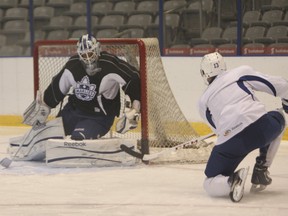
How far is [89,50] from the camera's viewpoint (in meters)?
6.71

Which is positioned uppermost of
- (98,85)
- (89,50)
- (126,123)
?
(89,50)

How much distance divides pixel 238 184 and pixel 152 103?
205 centimetres

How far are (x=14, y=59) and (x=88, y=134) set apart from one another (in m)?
3.64

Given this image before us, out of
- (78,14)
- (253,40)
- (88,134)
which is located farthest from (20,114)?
(88,134)

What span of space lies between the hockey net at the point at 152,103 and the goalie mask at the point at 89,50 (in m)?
0.37

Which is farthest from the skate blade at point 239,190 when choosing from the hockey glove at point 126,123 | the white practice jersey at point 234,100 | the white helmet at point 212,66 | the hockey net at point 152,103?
the hockey net at point 152,103

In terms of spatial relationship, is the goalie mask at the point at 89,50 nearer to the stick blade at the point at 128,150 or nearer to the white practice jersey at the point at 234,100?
the stick blade at the point at 128,150

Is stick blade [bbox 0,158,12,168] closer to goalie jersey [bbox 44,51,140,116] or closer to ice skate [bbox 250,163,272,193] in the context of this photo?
goalie jersey [bbox 44,51,140,116]

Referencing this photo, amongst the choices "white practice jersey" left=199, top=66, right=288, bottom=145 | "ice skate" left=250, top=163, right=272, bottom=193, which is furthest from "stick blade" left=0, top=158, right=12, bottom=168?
"ice skate" left=250, top=163, right=272, bottom=193

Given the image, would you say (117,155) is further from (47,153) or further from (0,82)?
(0,82)

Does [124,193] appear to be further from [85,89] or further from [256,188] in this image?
[85,89]

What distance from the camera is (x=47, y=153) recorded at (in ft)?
22.1

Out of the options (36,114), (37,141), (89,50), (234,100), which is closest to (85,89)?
(89,50)

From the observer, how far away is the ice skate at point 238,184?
5.16 meters
